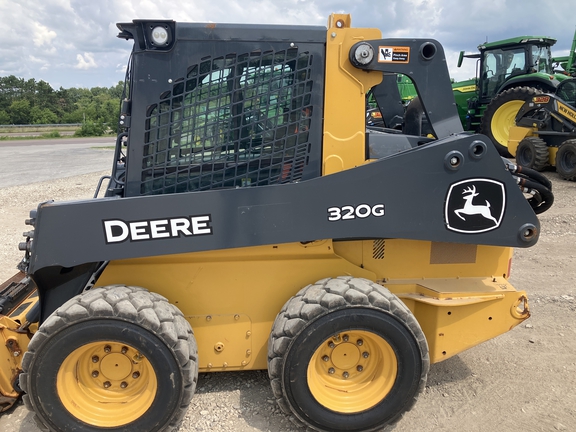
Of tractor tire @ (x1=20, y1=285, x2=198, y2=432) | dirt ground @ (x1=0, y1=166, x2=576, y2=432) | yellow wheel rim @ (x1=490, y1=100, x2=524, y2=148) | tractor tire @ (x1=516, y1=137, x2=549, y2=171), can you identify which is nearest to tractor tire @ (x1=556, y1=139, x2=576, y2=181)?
tractor tire @ (x1=516, y1=137, x2=549, y2=171)

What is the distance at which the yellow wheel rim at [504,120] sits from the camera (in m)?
13.2

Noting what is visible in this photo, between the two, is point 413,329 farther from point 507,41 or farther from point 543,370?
point 507,41

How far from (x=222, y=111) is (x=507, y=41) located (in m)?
13.7

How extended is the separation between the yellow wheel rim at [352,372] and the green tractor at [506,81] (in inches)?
461

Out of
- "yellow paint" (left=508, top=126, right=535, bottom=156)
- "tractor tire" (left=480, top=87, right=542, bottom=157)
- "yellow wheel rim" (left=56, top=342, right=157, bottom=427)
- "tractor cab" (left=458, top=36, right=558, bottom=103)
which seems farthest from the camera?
"tractor cab" (left=458, top=36, right=558, bottom=103)

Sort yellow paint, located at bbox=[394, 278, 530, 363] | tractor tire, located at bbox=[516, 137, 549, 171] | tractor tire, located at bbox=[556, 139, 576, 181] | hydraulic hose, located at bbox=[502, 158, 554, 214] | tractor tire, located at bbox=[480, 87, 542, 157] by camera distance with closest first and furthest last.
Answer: yellow paint, located at bbox=[394, 278, 530, 363] → hydraulic hose, located at bbox=[502, 158, 554, 214] → tractor tire, located at bbox=[556, 139, 576, 181] → tractor tire, located at bbox=[516, 137, 549, 171] → tractor tire, located at bbox=[480, 87, 542, 157]

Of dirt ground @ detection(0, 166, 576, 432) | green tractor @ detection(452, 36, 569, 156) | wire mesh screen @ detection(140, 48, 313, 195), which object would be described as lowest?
dirt ground @ detection(0, 166, 576, 432)

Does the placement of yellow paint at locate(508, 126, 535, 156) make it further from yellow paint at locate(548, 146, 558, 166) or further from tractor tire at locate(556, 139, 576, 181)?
tractor tire at locate(556, 139, 576, 181)

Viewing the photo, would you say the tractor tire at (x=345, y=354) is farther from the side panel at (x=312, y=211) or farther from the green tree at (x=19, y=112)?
the green tree at (x=19, y=112)

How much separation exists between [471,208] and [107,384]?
7.86ft

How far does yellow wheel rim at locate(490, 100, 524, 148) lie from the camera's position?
521 inches

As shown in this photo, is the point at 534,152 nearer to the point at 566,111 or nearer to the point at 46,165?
the point at 566,111

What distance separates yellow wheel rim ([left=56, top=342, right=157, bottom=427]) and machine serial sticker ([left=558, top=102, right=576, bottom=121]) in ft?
35.4

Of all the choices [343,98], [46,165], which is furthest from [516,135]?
[46,165]
